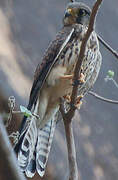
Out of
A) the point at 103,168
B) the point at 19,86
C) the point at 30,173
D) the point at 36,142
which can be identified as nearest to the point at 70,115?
the point at 30,173

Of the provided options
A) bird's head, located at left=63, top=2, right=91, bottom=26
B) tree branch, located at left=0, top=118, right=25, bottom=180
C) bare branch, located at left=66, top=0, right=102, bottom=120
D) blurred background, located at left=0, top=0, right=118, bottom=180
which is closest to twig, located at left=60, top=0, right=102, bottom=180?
bare branch, located at left=66, top=0, right=102, bottom=120

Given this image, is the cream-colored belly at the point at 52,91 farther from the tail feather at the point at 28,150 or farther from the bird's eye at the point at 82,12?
the bird's eye at the point at 82,12

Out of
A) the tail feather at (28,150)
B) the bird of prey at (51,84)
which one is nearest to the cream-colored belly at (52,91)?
the bird of prey at (51,84)

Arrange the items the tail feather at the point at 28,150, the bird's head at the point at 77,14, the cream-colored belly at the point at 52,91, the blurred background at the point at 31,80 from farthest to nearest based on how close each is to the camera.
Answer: the blurred background at the point at 31,80 → the bird's head at the point at 77,14 → the cream-colored belly at the point at 52,91 → the tail feather at the point at 28,150

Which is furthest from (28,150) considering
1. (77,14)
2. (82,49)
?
(77,14)

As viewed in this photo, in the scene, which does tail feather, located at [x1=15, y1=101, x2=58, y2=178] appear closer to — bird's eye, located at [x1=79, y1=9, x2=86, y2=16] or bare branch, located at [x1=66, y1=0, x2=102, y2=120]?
bare branch, located at [x1=66, y1=0, x2=102, y2=120]

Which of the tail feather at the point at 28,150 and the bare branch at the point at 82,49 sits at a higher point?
the bare branch at the point at 82,49
